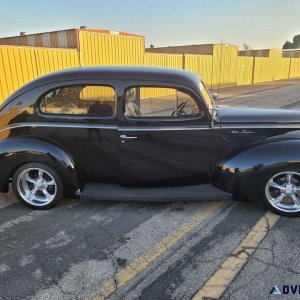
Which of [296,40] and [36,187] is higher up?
[296,40]

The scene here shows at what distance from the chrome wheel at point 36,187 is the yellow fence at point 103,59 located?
2.75 meters

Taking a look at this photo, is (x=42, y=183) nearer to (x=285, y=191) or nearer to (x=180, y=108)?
(x=180, y=108)

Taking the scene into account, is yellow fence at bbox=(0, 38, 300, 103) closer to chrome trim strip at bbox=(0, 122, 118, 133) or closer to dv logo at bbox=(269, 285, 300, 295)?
chrome trim strip at bbox=(0, 122, 118, 133)


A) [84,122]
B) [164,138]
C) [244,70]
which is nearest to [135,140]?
[164,138]

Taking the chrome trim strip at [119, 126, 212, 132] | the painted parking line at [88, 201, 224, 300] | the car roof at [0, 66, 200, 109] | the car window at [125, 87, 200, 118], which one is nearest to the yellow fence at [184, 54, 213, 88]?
the car roof at [0, 66, 200, 109]

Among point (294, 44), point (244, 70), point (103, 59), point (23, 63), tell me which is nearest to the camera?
point (23, 63)

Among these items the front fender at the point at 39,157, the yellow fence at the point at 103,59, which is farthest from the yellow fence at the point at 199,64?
the front fender at the point at 39,157

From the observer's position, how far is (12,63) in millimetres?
11914

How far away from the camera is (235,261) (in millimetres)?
A: 2953

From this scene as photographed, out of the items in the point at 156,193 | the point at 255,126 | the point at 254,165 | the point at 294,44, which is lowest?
the point at 156,193

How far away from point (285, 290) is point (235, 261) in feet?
1.67

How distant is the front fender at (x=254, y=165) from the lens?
12.0 feet

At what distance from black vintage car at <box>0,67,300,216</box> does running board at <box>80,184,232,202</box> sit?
13mm

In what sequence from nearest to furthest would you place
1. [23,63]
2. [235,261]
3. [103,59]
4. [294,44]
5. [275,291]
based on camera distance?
[275,291] < [235,261] < [23,63] < [103,59] < [294,44]
